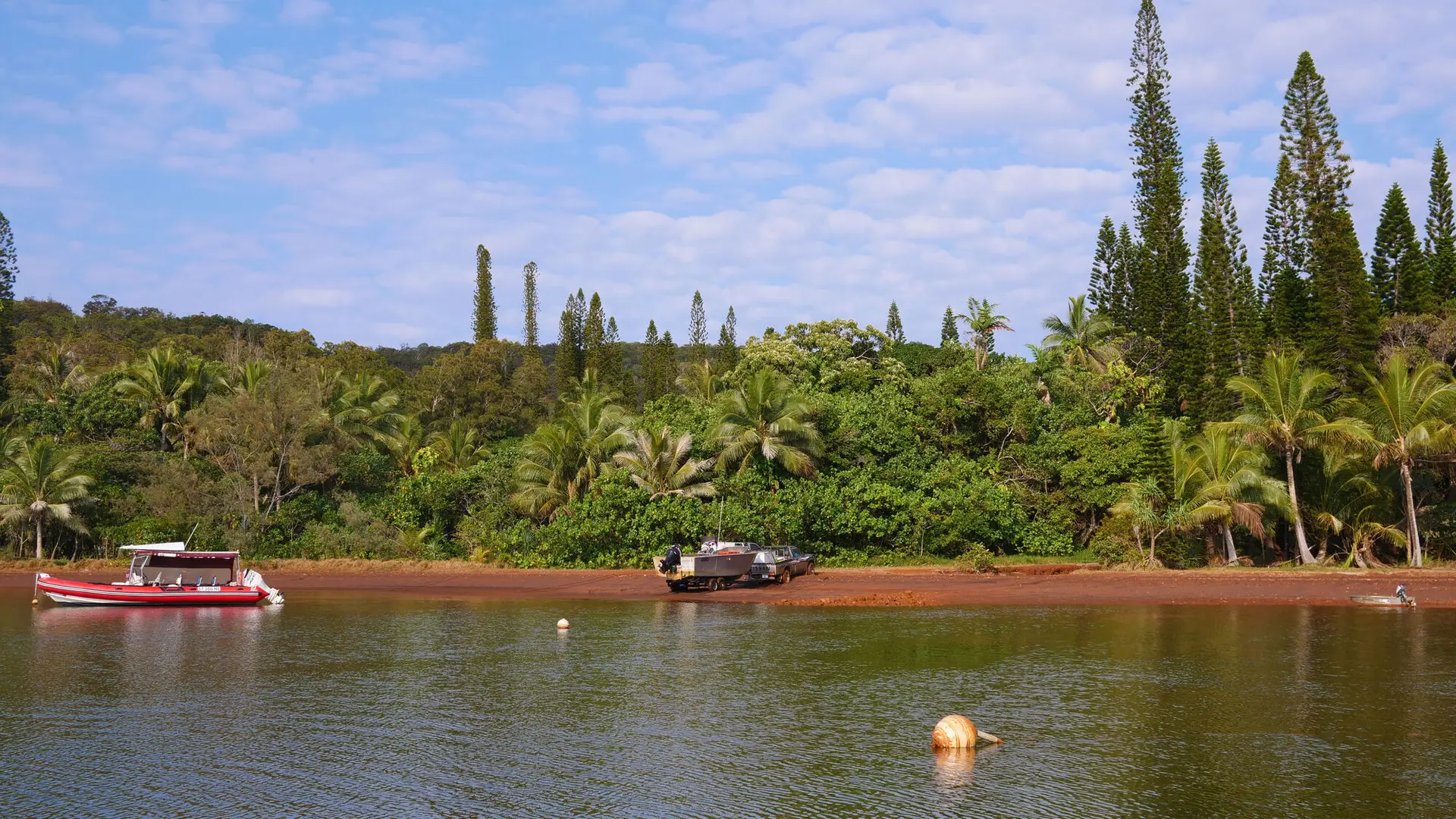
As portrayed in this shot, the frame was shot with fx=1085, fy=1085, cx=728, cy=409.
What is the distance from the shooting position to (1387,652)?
70.5 ft

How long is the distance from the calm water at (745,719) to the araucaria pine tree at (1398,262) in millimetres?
25672

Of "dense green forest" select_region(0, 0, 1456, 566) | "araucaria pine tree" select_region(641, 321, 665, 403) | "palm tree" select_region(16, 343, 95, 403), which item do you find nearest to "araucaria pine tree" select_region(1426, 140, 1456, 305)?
"dense green forest" select_region(0, 0, 1456, 566)

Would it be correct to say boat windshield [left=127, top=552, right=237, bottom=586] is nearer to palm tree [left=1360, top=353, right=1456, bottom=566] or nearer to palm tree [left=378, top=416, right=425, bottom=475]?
palm tree [left=378, top=416, right=425, bottom=475]

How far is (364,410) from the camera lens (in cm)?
5356

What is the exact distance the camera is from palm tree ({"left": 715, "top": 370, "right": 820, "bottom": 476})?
4284 centimetres

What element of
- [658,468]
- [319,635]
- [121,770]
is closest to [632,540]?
[658,468]

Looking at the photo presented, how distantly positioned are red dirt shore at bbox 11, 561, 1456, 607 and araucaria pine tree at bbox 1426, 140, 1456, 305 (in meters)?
18.9

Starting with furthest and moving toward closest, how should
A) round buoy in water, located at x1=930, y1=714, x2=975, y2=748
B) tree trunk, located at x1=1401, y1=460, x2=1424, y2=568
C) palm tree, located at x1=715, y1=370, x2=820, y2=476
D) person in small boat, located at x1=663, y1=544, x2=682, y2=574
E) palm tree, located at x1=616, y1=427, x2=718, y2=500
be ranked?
palm tree, located at x1=616, y1=427, x2=718, y2=500
palm tree, located at x1=715, y1=370, x2=820, y2=476
person in small boat, located at x1=663, y1=544, x2=682, y2=574
tree trunk, located at x1=1401, y1=460, x2=1424, y2=568
round buoy in water, located at x1=930, y1=714, x2=975, y2=748

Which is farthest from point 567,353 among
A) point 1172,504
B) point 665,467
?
point 1172,504

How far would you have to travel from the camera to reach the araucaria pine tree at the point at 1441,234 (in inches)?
1890

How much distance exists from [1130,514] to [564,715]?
2794 cm

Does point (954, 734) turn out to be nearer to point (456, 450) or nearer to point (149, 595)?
point (149, 595)

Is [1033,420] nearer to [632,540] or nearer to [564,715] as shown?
[632,540]

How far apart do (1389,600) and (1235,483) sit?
7690 millimetres
